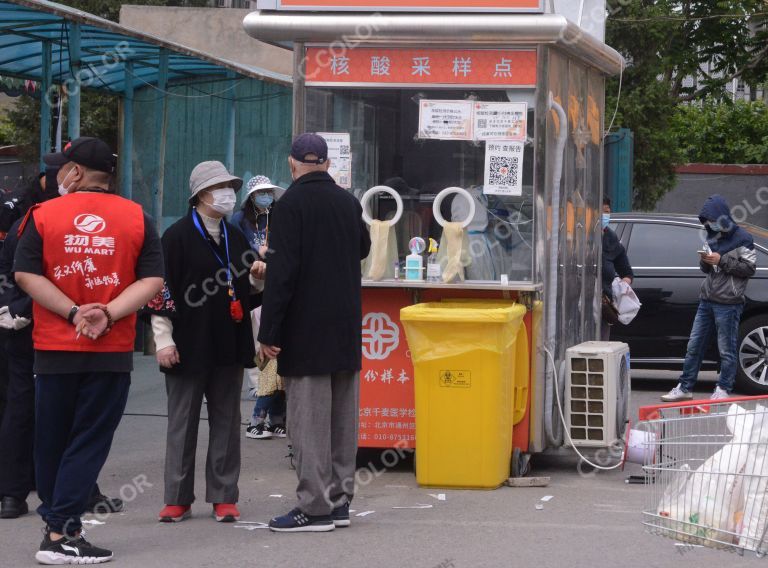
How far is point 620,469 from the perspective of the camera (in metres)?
8.35

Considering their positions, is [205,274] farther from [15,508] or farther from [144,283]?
[15,508]

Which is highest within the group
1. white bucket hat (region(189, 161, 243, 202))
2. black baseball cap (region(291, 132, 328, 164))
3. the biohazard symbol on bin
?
black baseball cap (region(291, 132, 328, 164))

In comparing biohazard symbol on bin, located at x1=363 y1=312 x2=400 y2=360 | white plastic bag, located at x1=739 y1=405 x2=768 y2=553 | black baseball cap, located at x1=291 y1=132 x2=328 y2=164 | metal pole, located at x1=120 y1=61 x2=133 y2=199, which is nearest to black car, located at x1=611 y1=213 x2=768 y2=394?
Answer: biohazard symbol on bin, located at x1=363 y1=312 x2=400 y2=360

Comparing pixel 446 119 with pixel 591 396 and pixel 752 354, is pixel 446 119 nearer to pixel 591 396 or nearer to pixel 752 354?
pixel 591 396

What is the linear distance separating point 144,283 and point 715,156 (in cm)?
3115

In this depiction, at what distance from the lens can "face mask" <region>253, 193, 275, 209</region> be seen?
9008 millimetres

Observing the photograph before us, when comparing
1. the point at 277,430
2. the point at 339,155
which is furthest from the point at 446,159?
the point at 277,430

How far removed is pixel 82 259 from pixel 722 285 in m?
6.93

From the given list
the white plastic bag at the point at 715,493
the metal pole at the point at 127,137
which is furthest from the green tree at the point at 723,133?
the white plastic bag at the point at 715,493

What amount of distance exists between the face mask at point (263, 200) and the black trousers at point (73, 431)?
133 inches

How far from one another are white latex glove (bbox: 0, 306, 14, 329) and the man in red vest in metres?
0.88

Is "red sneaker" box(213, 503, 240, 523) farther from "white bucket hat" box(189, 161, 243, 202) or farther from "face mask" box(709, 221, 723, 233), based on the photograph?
"face mask" box(709, 221, 723, 233)

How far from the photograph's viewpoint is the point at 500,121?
26.2 feet

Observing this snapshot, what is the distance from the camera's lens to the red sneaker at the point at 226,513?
661cm
